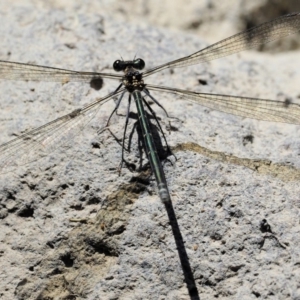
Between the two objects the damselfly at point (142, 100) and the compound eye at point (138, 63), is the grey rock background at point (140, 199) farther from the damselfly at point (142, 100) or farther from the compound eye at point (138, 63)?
the compound eye at point (138, 63)

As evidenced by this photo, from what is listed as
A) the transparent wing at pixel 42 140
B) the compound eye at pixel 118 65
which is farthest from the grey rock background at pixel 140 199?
the compound eye at pixel 118 65

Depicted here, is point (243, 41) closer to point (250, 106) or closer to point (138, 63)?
point (250, 106)

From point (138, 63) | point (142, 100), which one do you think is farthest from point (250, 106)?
point (138, 63)

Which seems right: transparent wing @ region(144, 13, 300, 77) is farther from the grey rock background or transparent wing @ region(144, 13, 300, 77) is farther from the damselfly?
the grey rock background

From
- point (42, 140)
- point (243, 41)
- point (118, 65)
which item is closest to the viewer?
point (42, 140)

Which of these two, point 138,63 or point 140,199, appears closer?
point 140,199

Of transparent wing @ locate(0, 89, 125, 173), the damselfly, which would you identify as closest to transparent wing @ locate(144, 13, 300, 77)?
the damselfly

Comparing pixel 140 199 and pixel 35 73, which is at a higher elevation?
pixel 35 73

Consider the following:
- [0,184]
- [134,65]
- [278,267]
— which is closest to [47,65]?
[134,65]
